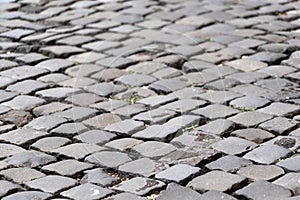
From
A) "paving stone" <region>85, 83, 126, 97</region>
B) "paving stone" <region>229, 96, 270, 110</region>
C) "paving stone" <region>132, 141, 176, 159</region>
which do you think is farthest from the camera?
Answer: "paving stone" <region>85, 83, 126, 97</region>

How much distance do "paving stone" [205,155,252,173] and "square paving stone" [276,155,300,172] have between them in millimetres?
186

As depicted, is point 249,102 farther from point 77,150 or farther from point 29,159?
point 29,159

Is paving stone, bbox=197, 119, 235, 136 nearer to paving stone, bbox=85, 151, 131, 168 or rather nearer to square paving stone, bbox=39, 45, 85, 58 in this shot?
paving stone, bbox=85, 151, 131, 168

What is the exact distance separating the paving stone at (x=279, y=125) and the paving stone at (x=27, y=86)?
174 centimetres

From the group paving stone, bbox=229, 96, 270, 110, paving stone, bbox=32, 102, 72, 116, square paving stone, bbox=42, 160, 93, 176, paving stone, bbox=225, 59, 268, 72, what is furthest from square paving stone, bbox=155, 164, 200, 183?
paving stone, bbox=225, 59, 268, 72

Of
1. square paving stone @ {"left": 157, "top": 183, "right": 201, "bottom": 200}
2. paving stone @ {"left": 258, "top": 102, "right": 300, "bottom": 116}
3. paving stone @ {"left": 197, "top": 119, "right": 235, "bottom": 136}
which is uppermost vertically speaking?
square paving stone @ {"left": 157, "top": 183, "right": 201, "bottom": 200}

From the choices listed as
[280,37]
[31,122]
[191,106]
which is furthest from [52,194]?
[280,37]

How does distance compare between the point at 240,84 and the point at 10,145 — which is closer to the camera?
the point at 10,145

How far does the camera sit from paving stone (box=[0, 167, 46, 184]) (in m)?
4.30

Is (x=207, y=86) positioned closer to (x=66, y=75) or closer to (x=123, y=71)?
(x=123, y=71)

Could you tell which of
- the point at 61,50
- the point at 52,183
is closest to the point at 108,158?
the point at 52,183

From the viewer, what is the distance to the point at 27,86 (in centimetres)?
576

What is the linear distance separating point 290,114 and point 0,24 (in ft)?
10.8

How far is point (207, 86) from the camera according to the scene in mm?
5695
